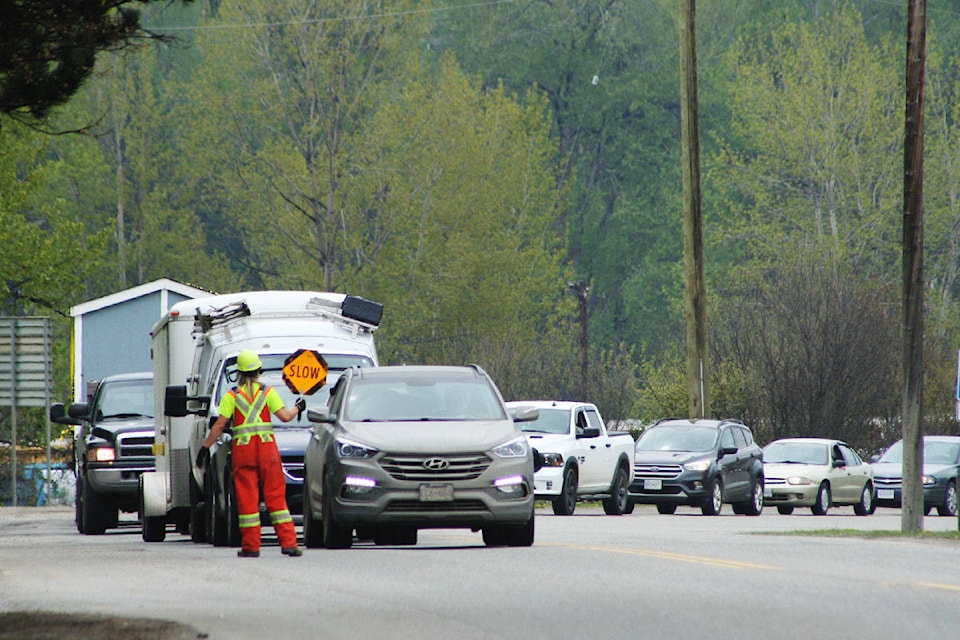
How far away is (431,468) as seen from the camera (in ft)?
55.0

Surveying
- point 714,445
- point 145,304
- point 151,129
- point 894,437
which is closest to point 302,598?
point 714,445

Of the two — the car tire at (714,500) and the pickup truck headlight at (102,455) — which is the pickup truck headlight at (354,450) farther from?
the car tire at (714,500)

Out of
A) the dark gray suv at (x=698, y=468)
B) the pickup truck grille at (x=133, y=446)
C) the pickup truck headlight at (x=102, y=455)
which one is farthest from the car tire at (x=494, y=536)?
the dark gray suv at (x=698, y=468)

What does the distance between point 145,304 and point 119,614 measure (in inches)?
1230

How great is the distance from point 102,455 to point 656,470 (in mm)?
11714

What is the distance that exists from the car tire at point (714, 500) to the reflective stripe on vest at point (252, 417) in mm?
16923

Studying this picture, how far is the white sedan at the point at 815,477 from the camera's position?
1391 inches

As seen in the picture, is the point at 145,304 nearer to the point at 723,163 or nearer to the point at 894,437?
the point at 894,437

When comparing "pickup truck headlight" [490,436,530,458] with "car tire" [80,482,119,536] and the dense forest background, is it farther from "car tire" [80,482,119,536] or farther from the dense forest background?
the dense forest background

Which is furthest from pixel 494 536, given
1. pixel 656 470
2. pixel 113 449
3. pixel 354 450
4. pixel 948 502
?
pixel 948 502

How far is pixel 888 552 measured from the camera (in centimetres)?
1748

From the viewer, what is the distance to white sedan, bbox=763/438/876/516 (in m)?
35.3

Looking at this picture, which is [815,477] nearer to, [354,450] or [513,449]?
[513,449]

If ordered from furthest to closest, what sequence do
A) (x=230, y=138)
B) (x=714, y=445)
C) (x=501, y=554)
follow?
1. (x=230, y=138)
2. (x=714, y=445)
3. (x=501, y=554)
